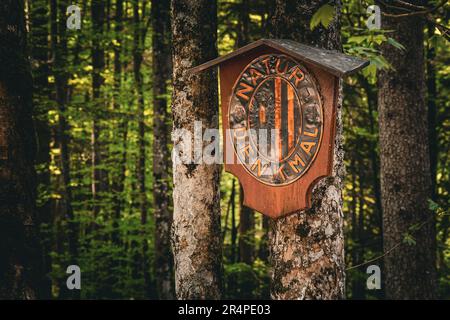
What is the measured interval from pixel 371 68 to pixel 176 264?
9.08 feet

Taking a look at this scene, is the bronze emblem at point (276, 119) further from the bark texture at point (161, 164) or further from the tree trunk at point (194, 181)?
the bark texture at point (161, 164)

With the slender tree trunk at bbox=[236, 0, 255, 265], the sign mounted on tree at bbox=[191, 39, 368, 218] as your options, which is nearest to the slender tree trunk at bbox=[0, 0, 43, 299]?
the sign mounted on tree at bbox=[191, 39, 368, 218]

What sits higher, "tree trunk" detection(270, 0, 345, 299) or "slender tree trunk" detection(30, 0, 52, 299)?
"slender tree trunk" detection(30, 0, 52, 299)

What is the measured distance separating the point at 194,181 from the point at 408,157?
3.56m

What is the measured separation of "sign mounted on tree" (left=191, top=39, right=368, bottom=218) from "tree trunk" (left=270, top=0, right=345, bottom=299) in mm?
284

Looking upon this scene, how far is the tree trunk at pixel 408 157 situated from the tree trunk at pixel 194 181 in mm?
3149

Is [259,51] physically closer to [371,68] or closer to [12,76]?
[371,68]

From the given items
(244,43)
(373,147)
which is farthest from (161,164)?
(373,147)

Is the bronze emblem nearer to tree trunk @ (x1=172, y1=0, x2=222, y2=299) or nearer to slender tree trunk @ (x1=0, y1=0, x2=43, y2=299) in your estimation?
tree trunk @ (x1=172, y1=0, x2=222, y2=299)

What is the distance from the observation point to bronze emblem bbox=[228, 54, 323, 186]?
10.9 feet

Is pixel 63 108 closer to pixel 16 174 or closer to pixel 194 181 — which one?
pixel 16 174

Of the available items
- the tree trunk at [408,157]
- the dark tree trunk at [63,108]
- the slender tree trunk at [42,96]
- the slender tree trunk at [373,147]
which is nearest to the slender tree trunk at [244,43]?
the slender tree trunk at [373,147]

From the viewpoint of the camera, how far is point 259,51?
357 cm

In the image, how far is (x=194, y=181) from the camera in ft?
16.2
